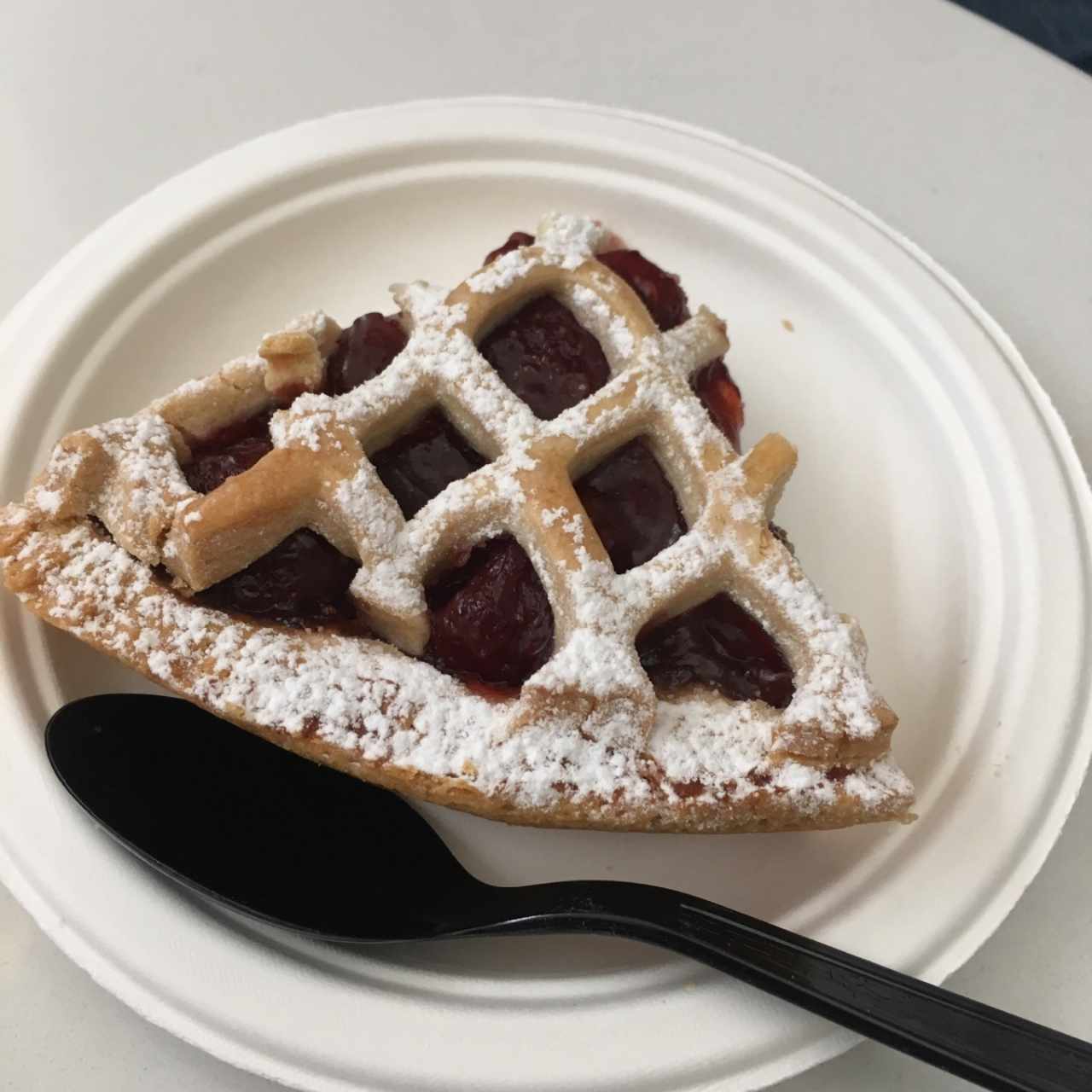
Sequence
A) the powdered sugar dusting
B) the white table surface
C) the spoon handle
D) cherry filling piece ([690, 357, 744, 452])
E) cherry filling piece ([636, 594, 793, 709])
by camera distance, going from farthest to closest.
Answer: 1. the white table surface
2. cherry filling piece ([690, 357, 744, 452])
3. cherry filling piece ([636, 594, 793, 709])
4. the powdered sugar dusting
5. the spoon handle

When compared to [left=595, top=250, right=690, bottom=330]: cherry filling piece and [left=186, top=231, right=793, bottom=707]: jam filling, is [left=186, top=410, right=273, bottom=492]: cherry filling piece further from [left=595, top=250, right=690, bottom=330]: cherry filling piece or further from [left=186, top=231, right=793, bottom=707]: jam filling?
[left=595, top=250, right=690, bottom=330]: cherry filling piece

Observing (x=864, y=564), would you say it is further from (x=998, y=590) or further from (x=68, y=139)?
(x=68, y=139)

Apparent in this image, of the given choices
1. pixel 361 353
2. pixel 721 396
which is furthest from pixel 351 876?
pixel 721 396

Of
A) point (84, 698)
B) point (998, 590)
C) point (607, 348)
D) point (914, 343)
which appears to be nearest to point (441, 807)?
point (84, 698)

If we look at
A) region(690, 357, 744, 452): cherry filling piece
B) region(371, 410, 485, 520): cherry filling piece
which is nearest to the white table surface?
region(690, 357, 744, 452): cherry filling piece

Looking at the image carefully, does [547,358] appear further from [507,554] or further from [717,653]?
[717,653]

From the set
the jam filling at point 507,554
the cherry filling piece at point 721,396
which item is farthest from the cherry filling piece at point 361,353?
the cherry filling piece at point 721,396
